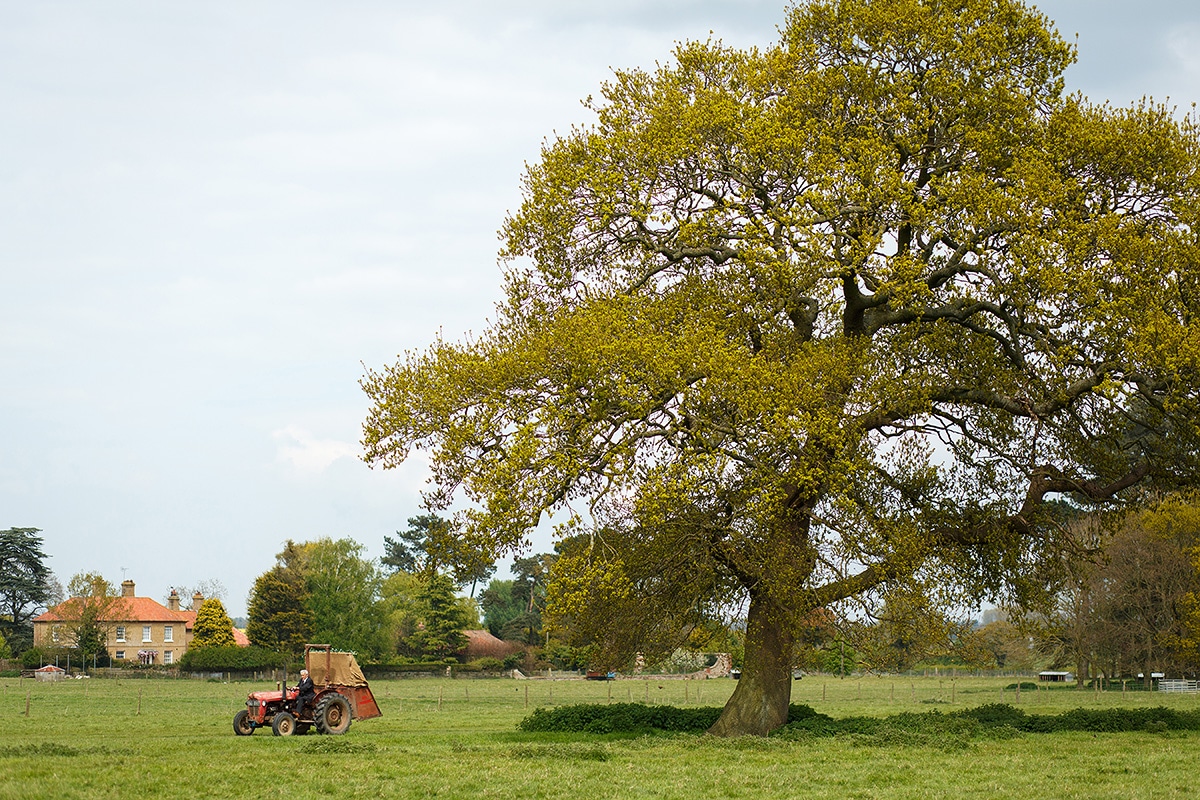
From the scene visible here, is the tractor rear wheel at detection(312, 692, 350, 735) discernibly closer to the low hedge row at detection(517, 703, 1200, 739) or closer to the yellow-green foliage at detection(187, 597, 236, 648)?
the low hedge row at detection(517, 703, 1200, 739)

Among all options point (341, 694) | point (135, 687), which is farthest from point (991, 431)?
point (135, 687)

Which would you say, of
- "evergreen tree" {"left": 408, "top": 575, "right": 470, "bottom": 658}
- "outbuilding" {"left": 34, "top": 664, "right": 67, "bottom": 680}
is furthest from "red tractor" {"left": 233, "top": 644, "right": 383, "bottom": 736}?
"evergreen tree" {"left": 408, "top": 575, "right": 470, "bottom": 658}

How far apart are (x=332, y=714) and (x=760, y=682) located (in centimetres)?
1051

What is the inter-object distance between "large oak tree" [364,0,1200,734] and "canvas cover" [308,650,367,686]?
6.85m

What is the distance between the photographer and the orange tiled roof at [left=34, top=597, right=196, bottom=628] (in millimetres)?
98812

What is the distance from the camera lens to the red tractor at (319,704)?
→ 2789cm

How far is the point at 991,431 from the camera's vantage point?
26.4 metres

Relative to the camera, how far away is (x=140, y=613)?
109 meters

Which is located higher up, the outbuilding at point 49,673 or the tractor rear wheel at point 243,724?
the tractor rear wheel at point 243,724

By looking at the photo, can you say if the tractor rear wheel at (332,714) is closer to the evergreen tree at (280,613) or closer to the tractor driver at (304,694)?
the tractor driver at (304,694)

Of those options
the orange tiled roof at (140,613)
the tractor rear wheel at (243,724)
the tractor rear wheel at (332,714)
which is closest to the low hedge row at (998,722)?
the tractor rear wheel at (332,714)

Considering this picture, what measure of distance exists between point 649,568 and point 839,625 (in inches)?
166

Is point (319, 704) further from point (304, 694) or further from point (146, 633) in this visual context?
point (146, 633)

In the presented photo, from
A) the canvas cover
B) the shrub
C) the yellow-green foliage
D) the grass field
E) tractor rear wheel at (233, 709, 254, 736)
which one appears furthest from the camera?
the yellow-green foliage
